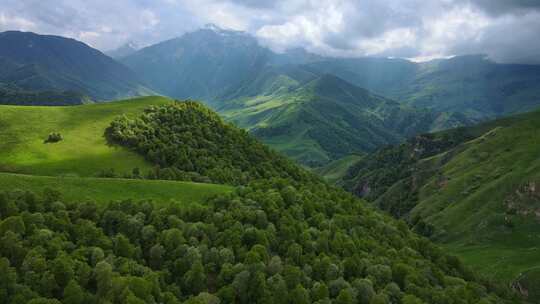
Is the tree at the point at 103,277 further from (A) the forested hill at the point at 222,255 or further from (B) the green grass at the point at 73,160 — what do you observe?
(B) the green grass at the point at 73,160

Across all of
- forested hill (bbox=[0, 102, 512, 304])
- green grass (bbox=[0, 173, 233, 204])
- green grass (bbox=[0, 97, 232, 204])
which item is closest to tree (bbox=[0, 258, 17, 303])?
forested hill (bbox=[0, 102, 512, 304])

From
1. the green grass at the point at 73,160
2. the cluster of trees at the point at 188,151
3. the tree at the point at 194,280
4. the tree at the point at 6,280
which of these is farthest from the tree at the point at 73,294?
the cluster of trees at the point at 188,151

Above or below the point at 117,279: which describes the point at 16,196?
above

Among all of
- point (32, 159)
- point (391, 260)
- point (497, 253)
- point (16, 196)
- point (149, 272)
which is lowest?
point (497, 253)

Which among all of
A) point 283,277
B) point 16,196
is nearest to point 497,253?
point 283,277

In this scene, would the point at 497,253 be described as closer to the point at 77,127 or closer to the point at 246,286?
the point at 246,286

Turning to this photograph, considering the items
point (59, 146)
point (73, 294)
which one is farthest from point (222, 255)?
point (59, 146)

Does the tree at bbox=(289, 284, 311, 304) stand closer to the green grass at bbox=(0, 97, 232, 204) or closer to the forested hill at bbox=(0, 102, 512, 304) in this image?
the forested hill at bbox=(0, 102, 512, 304)

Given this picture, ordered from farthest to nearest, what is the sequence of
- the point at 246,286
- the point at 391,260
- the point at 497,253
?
the point at 497,253
the point at 391,260
the point at 246,286
